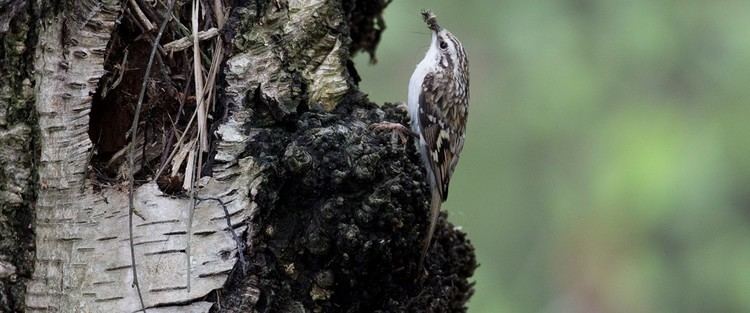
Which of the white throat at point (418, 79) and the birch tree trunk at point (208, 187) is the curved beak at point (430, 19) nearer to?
the white throat at point (418, 79)

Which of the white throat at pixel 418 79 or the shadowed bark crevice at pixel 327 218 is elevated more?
the white throat at pixel 418 79

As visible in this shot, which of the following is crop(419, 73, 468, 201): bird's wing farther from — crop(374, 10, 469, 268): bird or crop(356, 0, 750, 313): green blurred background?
crop(356, 0, 750, 313): green blurred background

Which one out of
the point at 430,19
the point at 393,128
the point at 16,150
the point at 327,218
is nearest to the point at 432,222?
the point at 393,128

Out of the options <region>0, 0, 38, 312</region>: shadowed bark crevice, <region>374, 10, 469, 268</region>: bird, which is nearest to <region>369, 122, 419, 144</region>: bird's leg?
<region>374, 10, 469, 268</region>: bird

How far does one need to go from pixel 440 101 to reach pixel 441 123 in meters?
0.13

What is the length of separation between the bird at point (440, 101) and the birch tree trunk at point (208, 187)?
73 centimetres

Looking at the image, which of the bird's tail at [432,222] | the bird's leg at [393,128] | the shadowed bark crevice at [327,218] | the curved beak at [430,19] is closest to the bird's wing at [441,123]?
the curved beak at [430,19]

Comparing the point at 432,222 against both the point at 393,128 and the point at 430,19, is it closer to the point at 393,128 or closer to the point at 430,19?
the point at 393,128

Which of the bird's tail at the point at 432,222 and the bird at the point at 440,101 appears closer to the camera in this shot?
the bird's tail at the point at 432,222

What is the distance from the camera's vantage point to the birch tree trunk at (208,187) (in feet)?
7.04

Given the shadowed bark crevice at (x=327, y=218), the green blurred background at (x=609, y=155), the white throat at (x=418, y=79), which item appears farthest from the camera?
the white throat at (x=418, y=79)

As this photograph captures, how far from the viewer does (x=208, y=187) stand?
2.25 m

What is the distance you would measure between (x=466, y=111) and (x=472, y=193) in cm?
34

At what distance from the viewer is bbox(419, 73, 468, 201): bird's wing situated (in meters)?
3.22
